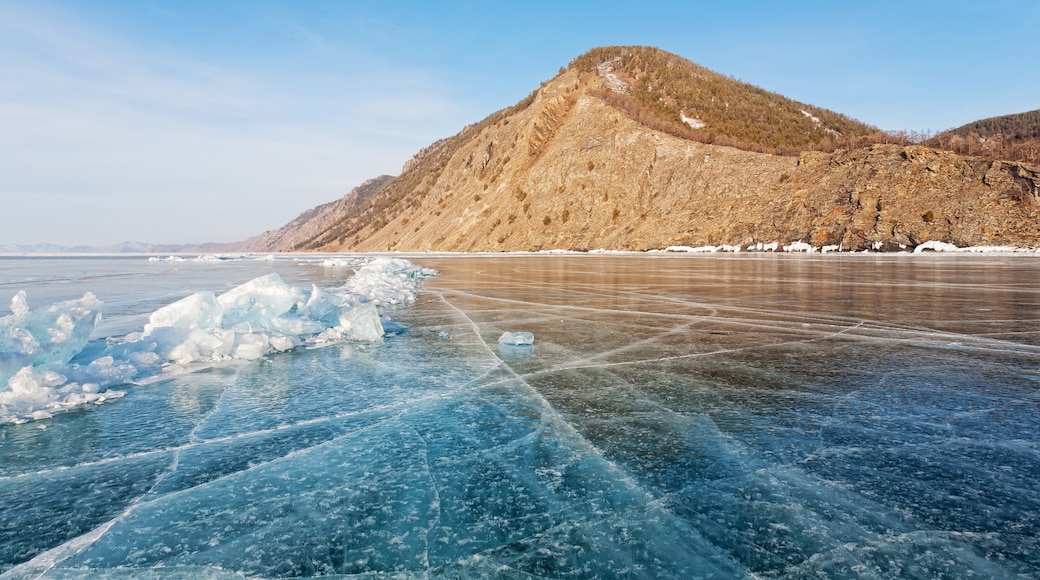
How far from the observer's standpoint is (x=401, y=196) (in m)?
105

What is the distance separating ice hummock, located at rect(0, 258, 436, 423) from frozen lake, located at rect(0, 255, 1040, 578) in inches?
12.8

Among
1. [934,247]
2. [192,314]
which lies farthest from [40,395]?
[934,247]

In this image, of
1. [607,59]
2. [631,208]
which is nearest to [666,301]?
[631,208]

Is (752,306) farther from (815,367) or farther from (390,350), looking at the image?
(390,350)

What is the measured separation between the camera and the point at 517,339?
23.5 feet

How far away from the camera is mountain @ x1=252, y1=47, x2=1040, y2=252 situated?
32.8m

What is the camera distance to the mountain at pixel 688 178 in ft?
107

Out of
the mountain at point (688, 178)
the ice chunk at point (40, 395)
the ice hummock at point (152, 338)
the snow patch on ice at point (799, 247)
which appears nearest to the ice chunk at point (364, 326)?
the ice hummock at point (152, 338)

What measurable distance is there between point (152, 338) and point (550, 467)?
5835mm

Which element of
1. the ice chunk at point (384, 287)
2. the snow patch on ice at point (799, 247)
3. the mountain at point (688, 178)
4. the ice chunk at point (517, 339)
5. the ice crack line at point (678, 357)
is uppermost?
the mountain at point (688, 178)

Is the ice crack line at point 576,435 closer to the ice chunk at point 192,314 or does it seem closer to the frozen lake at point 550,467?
the frozen lake at point 550,467

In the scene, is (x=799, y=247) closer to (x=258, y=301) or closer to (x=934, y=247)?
(x=934, y=247)

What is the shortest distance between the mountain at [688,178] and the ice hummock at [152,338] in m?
36.2

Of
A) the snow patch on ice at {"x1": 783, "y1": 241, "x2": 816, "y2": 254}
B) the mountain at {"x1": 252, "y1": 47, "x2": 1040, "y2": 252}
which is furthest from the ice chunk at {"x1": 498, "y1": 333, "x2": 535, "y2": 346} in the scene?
the snow patch on ice at {"x1": 783, "y1": 241, "x2": 816, "y2": 254}
